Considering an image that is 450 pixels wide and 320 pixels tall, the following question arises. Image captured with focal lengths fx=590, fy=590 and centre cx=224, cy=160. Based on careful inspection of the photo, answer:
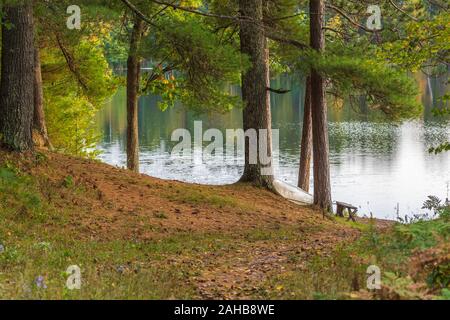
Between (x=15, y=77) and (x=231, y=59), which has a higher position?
(x=231, y=59)

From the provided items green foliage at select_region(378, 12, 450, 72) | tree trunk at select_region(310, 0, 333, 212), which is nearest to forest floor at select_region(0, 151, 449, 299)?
tree trunk at select_region(310, 0, 333, 212)

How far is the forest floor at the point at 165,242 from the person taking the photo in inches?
226

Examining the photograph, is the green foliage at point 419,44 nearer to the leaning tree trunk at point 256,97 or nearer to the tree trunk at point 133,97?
the leaning tree trunk at point 256,97

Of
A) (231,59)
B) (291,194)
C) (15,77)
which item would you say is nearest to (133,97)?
(291,194)

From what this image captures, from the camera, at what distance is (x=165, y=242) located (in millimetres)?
9281

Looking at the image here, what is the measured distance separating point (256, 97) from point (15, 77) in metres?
6.11

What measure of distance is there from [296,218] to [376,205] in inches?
532

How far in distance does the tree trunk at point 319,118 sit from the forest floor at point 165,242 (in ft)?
2.79

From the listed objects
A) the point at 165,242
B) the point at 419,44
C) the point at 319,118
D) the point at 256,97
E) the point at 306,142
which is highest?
the point at 419,44

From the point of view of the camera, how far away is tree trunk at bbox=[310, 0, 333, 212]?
49.6 feet

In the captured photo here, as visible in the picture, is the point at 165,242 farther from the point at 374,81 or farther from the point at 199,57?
the point at 374,81

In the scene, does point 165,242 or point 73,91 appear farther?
point 73,91

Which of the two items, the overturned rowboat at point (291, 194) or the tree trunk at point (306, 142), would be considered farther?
the tree trunk at point (306, 142)

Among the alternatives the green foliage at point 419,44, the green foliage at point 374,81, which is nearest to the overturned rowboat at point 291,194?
the green foliage at point 374,81
